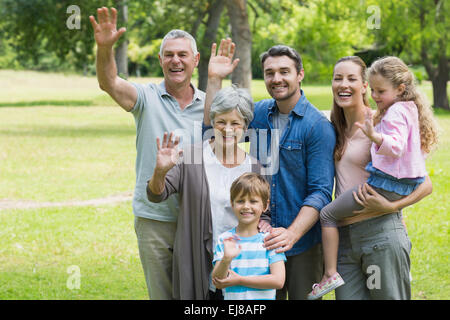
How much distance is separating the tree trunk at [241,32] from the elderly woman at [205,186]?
42.2 ft

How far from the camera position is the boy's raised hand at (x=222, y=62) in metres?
3.99

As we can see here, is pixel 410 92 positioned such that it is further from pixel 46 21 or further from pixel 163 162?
pixel 46 21

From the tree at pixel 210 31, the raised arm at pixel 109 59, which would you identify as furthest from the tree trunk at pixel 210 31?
the raised arm at pixel 109 59

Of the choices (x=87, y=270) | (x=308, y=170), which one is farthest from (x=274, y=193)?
(x=87, y=270)

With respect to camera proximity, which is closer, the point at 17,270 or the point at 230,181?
Result: the point at 230,181

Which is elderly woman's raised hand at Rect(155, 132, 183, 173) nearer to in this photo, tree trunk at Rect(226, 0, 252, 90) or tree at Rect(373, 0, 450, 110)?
tree trunk at Rect(226, 0, 252, 90)

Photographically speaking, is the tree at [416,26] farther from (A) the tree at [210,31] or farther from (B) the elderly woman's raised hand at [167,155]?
(B) the elderly woman's raised hand at [167,155]

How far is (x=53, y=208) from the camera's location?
33.7 feet

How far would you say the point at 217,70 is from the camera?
400 cm

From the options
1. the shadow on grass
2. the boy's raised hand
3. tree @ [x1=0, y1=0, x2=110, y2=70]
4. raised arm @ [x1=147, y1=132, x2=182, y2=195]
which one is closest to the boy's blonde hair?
raised arm @ [x1=147, y1=132, x2=182, y2=195]

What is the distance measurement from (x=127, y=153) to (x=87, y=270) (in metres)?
8.99

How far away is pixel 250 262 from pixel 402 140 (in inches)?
44.6

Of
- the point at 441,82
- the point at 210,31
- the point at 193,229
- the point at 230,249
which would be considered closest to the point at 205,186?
the point at 193,229

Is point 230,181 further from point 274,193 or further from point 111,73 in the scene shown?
point 111,73
